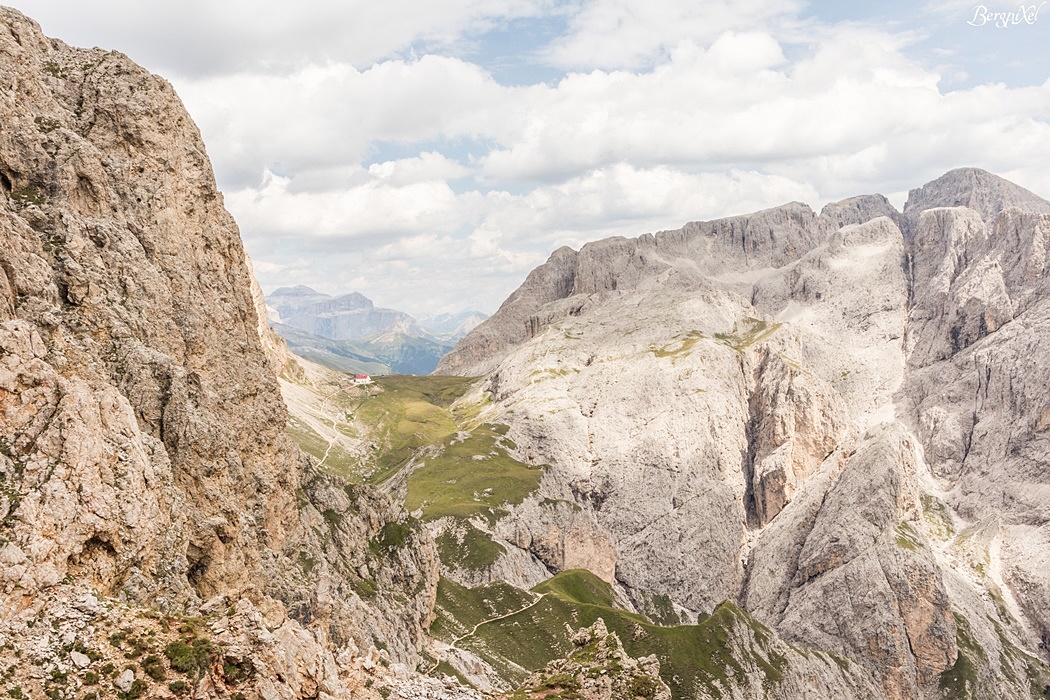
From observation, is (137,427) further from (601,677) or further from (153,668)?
(601,677)

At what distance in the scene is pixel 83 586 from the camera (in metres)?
31.8

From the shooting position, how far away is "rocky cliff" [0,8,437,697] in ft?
101

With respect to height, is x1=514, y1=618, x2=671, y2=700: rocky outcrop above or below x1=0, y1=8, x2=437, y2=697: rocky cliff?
below

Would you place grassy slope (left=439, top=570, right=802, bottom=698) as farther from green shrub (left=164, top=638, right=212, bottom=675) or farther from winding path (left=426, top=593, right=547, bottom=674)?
green shrub (left=164, top=638, right=212, bottom=675)

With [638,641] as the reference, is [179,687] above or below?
above

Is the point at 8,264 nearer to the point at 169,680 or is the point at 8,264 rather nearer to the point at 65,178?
the point at 65,178

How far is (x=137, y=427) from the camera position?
40.9 meters

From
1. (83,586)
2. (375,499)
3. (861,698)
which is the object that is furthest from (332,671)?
(861,698)

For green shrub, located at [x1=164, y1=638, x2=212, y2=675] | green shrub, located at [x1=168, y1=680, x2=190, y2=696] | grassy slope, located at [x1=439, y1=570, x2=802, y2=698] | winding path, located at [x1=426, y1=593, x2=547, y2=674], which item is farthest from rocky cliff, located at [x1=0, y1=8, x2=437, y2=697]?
grassy slope, located at [x1=439, y1=570, x2=802, y2=698]

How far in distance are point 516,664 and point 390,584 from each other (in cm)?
3030

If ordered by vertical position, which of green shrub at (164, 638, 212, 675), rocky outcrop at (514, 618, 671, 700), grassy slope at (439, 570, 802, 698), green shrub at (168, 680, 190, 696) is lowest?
grassy slope at (439, 570, 802, 698)

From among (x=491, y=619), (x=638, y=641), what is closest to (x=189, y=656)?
(x=491, y=619)

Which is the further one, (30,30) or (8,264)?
(30,30)

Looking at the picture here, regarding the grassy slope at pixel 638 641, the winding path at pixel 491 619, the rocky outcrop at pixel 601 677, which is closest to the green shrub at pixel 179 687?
the rocky outcrop at pixel 601 677
